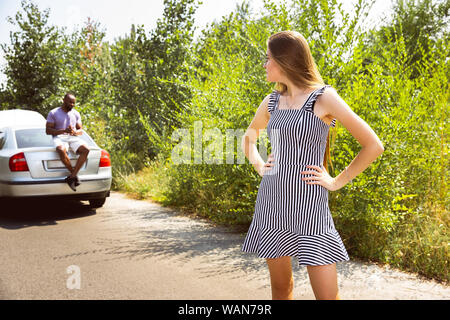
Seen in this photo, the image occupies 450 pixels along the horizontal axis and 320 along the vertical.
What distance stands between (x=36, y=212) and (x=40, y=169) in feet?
3.90

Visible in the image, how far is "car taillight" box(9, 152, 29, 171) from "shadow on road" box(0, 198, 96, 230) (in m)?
0.52

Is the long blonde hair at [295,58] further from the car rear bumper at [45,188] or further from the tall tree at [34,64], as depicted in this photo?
the tall tree at [34,64]

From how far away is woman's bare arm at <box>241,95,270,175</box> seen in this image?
2.50 meters

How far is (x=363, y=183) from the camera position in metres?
4.95

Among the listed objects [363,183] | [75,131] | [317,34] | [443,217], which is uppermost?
[317,34]

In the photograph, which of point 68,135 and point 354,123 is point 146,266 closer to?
point 354,123

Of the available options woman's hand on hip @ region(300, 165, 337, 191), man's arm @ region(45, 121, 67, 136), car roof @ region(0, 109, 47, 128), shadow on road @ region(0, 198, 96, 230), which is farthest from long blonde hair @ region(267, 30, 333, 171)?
car roof @ region(0, 109, 47, 128)

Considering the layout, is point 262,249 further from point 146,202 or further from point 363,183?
point 146,202

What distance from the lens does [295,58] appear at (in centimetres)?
219

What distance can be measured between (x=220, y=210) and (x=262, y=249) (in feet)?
16.0

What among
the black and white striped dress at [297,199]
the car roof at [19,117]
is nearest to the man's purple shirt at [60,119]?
the car roof at [19,117]

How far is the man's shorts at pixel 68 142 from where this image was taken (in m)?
7.82

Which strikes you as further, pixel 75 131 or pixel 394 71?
pixel 75 131
